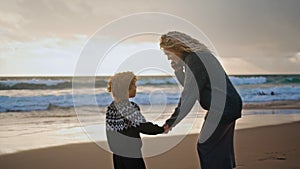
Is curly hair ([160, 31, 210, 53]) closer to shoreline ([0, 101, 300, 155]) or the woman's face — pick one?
the woman's face

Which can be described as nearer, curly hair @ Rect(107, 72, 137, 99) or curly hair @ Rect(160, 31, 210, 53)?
curly hair @ Rect(160, 31, 210, 53)

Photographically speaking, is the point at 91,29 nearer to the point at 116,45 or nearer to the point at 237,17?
the point at 237,17

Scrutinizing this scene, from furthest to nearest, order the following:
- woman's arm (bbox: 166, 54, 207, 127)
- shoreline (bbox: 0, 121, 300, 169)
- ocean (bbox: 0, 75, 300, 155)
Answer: shoreline (bbox: 0, 121, 300, 169) < ocean (bbox: 0, 75, 300, 155) < woman's arm (bbox: 166, 54, 207, 127)

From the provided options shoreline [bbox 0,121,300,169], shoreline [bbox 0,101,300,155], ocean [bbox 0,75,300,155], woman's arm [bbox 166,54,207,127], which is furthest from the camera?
shoreline [bbox 0,101,300,155]

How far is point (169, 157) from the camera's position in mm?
5164

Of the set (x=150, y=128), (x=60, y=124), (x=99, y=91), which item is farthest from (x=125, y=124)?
(x=99, y=91)

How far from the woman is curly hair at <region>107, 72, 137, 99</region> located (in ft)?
0.96

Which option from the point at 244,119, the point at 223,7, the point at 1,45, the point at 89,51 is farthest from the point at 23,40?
the point at 89,51

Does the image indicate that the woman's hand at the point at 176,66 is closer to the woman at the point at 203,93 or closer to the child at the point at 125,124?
the woman at the point at 203,93

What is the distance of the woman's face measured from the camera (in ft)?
8.86

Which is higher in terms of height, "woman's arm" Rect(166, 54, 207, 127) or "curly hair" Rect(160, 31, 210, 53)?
"curly hair" Rect(160, 31, 210, 53)

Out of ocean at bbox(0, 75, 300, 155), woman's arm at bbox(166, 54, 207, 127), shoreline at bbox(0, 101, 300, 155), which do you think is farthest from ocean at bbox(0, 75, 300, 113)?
woman's arm at bbox(166, 54, 207, 127)

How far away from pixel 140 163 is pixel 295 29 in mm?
7349

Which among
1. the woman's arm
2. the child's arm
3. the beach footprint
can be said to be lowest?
the beach footprint
